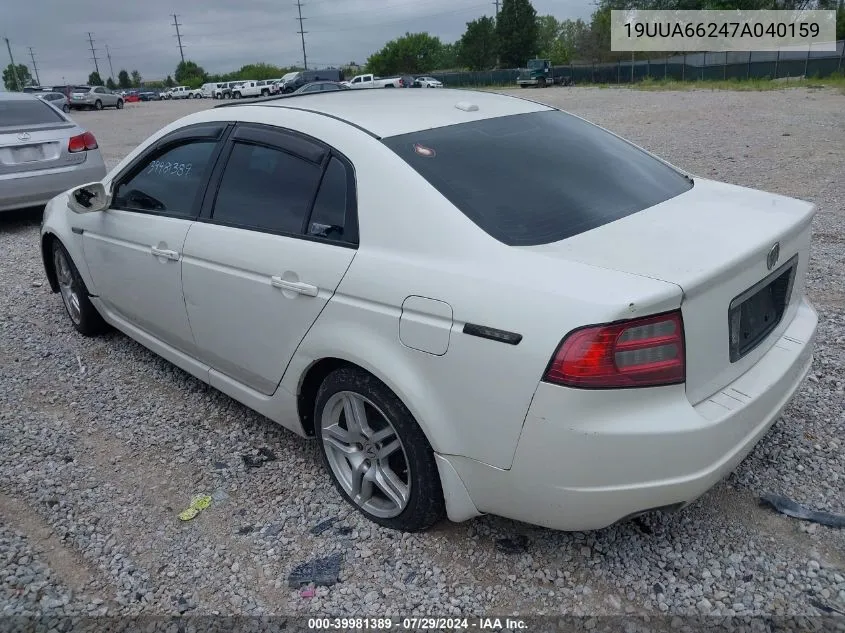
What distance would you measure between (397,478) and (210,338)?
4.08 ft

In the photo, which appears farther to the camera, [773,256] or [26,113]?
[26,113]

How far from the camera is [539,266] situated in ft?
7.14

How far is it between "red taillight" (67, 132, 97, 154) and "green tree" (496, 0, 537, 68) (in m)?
73.2

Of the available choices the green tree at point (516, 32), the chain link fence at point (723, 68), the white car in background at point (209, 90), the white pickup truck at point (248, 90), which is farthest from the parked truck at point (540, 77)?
the white car in background at point (209, 90)

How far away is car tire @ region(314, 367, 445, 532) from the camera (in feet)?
8.17

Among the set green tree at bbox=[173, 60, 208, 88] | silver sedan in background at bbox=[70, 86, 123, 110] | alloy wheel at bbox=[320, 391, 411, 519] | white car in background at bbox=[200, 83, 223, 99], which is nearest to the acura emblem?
alloy wheel at bbox=[320, 391, 411, 519]

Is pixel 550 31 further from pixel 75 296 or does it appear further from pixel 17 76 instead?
pixel 75 296

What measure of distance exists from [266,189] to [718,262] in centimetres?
190

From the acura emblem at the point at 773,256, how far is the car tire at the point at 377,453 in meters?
1.38

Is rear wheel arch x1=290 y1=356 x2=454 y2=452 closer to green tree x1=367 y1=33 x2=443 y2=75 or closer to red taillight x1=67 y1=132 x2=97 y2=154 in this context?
red taillight x1=67 y1=132 x2=97 y2=154

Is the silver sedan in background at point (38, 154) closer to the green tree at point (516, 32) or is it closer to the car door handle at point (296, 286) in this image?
the car door handle at point (296, 286)

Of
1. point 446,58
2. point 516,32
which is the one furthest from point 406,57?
point 516,32

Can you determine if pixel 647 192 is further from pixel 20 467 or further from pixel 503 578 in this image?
pixel 20 467

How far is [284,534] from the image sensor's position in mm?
2795
